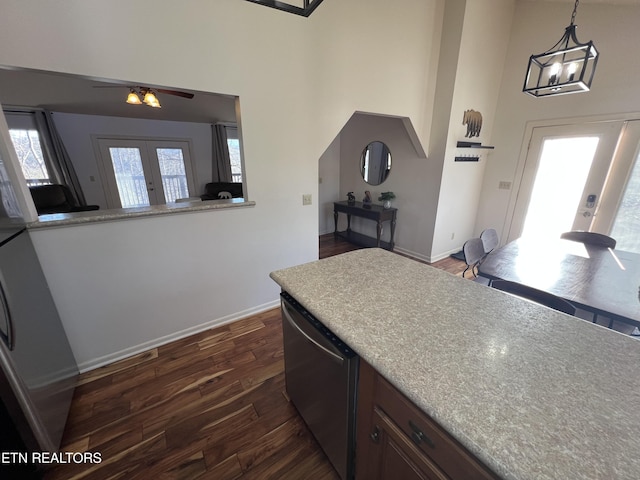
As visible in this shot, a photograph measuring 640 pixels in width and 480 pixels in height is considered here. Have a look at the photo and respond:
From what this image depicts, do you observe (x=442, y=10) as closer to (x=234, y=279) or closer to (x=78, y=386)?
(x=234, y=279)

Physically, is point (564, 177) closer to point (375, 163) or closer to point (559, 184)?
point (559, 184)

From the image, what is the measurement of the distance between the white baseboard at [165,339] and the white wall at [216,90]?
0.05ft

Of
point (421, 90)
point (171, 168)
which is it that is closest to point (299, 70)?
point (421, 90)

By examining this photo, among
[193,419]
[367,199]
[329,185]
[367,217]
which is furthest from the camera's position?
[329,185]

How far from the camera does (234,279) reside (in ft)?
7.72

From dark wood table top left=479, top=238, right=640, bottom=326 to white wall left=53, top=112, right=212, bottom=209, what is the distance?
652 centimetres

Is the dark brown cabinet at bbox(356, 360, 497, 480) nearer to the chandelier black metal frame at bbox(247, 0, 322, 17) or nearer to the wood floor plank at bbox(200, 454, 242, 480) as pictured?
the wood floor plank at bbox(200, 454, 242, 480)

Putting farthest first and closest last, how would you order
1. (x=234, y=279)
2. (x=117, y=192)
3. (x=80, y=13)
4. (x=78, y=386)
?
(x=117, y=192), (x=234, y=279), (x=78, y=386), (x=80, y=13)

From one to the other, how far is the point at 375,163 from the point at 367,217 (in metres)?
0.95

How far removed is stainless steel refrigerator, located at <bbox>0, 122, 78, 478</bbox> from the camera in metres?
1.10

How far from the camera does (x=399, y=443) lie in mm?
803

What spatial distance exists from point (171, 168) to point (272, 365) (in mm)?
5908

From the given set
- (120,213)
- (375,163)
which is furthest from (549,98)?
(120,213)

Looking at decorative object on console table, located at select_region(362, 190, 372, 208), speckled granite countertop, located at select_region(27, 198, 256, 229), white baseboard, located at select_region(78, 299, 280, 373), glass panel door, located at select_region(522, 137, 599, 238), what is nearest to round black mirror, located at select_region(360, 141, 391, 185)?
decorative object on console table, located at select_region(362, 190, 372, 208)
